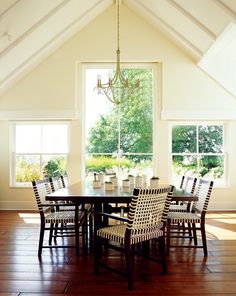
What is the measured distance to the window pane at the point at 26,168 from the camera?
22.0 ft

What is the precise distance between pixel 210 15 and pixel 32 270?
3.94 m

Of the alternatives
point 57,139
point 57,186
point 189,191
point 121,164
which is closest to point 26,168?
point 57,139

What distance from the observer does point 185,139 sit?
21.8 ft

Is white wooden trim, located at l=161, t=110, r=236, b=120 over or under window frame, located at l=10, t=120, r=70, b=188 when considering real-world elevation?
over

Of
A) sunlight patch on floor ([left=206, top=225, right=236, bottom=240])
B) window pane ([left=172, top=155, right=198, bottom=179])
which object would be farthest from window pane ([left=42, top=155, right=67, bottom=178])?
sunlight patch on floor ([left=206, top=225, right=236, bottom=240])

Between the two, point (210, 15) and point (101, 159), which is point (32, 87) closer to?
point (101, 159)

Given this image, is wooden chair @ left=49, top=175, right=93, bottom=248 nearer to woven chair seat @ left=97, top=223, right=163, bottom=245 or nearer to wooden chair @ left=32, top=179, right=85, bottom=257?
wooden chair @ left=32, top=179, right=85, bottom=257

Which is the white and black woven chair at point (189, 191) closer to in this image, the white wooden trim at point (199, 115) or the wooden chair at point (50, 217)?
the wooden chair at point (50, 217)

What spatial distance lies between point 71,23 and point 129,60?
134 centimetres

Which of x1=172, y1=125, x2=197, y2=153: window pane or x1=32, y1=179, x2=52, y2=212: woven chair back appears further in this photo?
x1=172, y1=125, x2=197, y2=153: window pane

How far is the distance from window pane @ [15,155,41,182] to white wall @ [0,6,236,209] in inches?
30.1

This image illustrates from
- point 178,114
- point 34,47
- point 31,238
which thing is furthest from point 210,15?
point 31,238

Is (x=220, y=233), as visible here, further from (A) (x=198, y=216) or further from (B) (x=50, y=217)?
(B) (x=50, y=217)

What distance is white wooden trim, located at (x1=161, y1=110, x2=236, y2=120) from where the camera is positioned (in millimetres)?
6434
